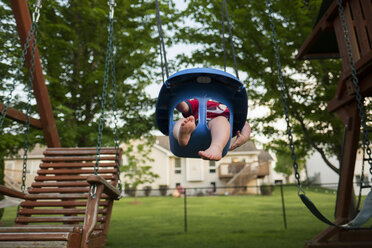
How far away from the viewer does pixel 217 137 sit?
217 cm

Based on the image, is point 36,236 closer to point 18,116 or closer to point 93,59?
point 18,116

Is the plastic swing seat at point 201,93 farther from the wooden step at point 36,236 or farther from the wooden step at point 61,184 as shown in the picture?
the wooden step at point 61,184

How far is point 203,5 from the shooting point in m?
7.68

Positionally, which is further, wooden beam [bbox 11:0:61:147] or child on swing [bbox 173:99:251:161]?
wooden beam [bbox 11:0:61:147]

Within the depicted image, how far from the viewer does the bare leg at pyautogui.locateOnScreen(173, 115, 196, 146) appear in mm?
2045

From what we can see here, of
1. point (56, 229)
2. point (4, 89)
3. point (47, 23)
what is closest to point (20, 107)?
point (4, 89)

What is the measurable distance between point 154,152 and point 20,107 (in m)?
25.9

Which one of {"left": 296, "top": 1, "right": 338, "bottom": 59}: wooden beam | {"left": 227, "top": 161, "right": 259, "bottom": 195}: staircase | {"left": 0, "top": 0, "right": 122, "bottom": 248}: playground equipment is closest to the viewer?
{"left": 0, "top": 0, "right": 122, "bottom": 248}: playground equipment

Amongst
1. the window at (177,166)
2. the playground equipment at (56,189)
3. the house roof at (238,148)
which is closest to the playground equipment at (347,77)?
the playground equipment at (56,189)

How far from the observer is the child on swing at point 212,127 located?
6.75 ft

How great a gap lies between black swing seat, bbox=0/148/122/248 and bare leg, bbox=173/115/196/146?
0.86 metres

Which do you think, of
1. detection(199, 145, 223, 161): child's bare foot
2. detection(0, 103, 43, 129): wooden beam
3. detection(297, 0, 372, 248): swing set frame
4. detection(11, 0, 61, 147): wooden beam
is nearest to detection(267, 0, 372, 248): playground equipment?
detection(297, 0, 372, 248): swing set frame

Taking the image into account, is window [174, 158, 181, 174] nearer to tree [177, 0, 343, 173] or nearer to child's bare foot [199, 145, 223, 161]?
tree [177, 0, 343, 173]

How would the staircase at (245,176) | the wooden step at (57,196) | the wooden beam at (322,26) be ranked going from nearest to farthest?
the wooden step at (57,196) → the wooden beam at (322,26) → the staircase at (245,176)
